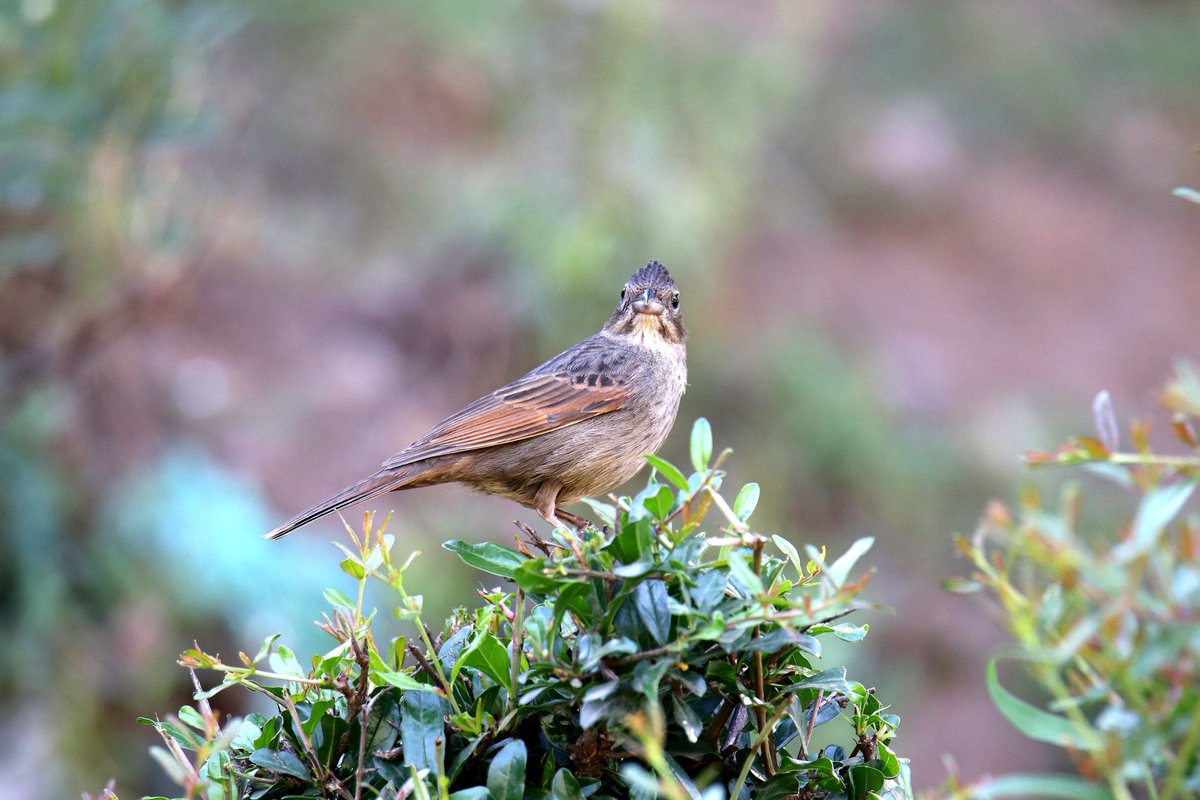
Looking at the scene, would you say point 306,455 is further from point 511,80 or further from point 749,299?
point 749,299

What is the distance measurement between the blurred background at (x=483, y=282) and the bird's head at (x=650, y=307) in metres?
2.23

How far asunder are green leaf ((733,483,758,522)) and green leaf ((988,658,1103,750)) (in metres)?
0.55

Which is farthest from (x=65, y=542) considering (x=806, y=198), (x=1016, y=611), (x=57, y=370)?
(x=806, y=198)

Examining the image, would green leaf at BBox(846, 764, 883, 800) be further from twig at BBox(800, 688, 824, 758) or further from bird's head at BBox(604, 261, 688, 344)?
bird's head at BBox(604, 261, 688, 344)

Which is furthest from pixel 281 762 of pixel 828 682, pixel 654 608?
pixel 828 682

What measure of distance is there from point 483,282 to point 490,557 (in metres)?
6.48

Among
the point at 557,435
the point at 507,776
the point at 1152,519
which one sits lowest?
the point at 557,435

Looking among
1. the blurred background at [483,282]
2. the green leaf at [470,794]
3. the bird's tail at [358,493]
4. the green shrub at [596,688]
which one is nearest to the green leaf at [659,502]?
the green shrub at [596,688]

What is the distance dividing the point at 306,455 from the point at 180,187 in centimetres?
195

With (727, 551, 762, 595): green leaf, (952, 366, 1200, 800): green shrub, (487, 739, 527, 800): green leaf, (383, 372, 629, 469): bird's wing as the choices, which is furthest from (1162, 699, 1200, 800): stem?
(383, 372, 629, 469): bird's wing

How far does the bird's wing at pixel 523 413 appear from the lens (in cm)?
420

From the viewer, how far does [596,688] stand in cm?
183

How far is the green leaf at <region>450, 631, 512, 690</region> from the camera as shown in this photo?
1.98 meters

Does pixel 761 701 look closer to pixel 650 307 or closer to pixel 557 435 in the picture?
pixel 557 435
